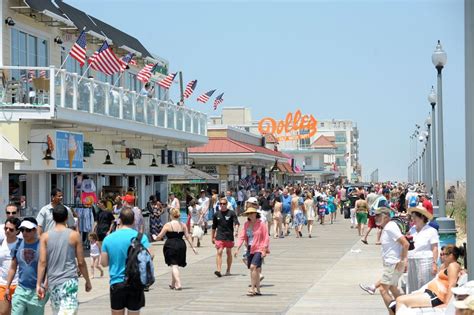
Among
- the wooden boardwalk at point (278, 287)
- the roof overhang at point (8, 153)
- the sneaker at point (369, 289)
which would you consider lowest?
the wooden boardwalk at point (278, 287)

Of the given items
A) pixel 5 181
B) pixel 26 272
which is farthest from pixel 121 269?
pixel 5 181

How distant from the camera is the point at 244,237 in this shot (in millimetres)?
15469

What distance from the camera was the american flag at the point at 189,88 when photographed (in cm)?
3528

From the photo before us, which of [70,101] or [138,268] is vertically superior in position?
[70,101]

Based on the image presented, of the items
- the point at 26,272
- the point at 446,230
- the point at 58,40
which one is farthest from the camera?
the point at 58,40

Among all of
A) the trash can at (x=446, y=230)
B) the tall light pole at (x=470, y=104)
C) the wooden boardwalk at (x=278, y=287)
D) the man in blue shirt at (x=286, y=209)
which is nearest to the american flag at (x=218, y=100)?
the man in blue shirt at (x=286, y=209)

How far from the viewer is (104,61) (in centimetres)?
2480

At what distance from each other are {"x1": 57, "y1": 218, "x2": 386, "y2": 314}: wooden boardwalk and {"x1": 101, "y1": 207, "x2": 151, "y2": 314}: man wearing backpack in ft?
12.0

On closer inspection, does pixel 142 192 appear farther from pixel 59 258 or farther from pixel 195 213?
pixel 59 258

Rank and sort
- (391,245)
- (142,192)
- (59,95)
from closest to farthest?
(391,245) < (59,95) < (142,192)

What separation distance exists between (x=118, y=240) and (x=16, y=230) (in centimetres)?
118

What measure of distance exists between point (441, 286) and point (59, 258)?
4.01 meters

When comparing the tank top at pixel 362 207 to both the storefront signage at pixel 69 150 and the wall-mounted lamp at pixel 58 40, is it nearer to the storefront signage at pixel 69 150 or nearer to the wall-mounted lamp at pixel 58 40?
the storefront signage at pixel 69 150

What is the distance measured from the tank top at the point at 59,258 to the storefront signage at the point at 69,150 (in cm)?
1330
